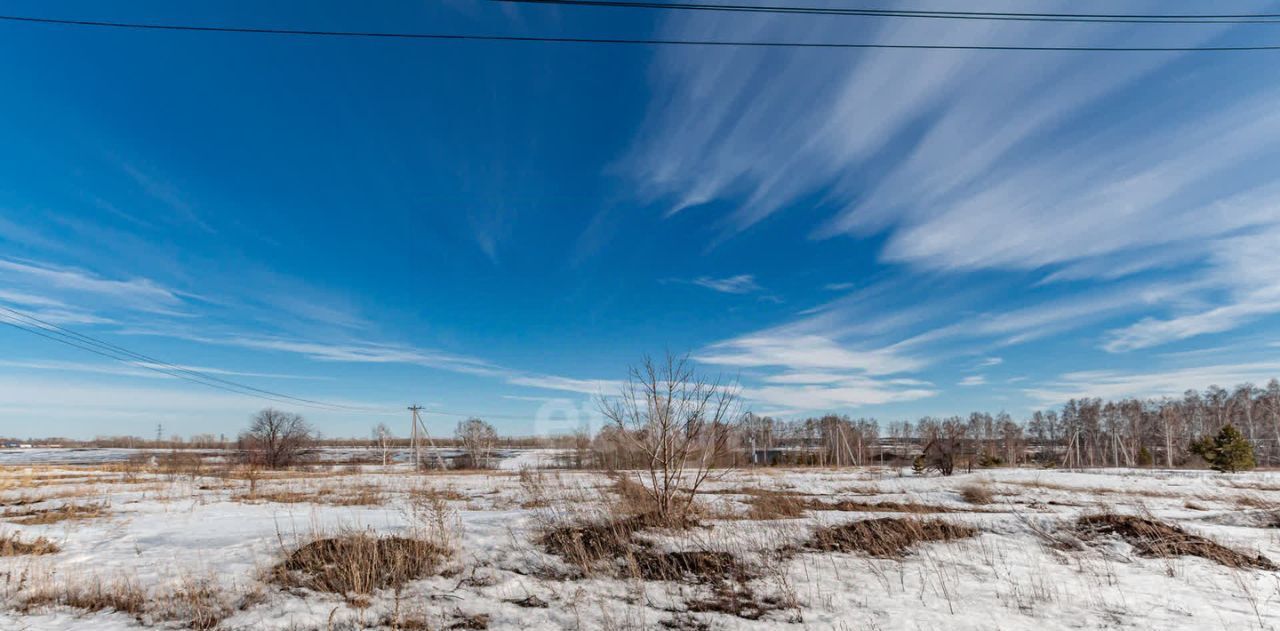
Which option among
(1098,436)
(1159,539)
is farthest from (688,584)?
(1098,436)

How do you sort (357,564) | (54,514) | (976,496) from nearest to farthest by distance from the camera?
(357,564) → (54,514) → (976,496)

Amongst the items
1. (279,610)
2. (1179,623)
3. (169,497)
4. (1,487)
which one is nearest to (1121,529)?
(1179,623)

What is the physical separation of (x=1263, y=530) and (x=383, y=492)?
23.7 m

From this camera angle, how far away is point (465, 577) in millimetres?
6590

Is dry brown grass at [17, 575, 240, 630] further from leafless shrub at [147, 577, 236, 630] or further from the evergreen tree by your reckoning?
the evergreen tree

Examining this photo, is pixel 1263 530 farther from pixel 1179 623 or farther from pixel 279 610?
pixel 279 610

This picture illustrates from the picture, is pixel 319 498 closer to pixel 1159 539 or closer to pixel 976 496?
pixel 1159 539

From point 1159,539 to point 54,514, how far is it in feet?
73.4

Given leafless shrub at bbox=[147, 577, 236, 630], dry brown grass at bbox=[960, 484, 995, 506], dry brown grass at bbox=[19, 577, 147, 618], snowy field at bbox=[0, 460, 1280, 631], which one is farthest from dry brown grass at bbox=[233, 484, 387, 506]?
dry brown grass at bbox=[960, 484, 995, 506]

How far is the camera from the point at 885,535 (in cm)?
797

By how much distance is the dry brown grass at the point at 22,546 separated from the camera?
25.6 feet

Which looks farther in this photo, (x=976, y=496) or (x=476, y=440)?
(x=476, y=440)

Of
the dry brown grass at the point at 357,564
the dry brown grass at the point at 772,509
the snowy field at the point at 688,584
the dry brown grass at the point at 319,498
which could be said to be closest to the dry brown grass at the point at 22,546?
the snowy field at the point at 688,584

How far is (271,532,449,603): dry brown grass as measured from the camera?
20.2ft
